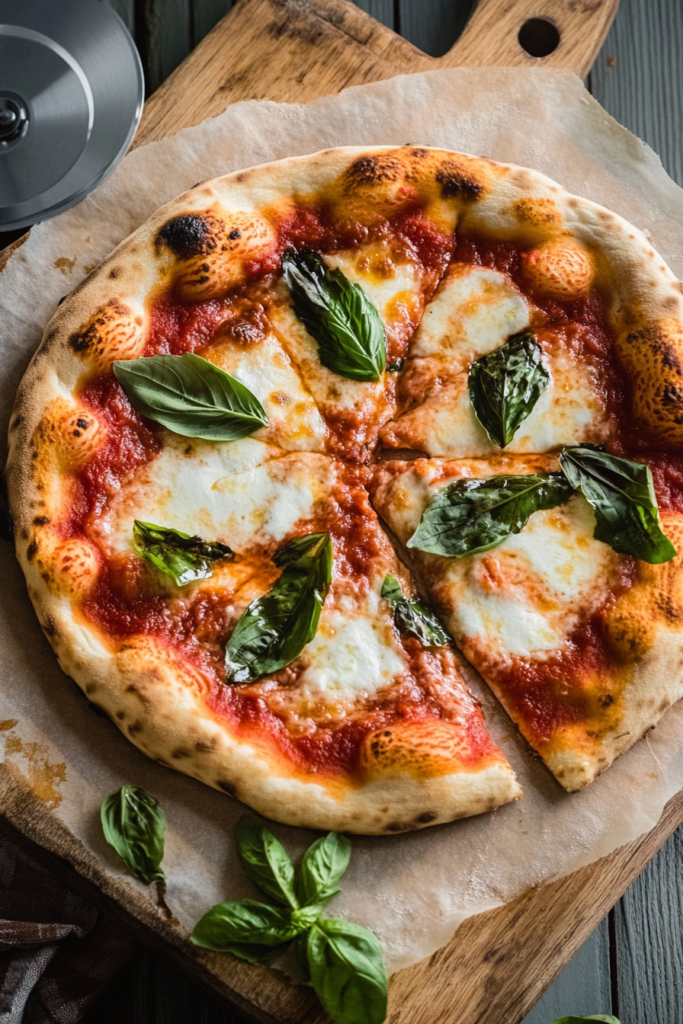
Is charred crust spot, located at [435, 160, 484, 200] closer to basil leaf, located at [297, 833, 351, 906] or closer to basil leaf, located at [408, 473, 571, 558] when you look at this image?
basil leaf, located at [408, 473, 571, 558]

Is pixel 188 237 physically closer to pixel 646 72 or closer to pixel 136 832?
pixel 136 832

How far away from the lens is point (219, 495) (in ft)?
9.60

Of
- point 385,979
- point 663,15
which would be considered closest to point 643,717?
point 385,979

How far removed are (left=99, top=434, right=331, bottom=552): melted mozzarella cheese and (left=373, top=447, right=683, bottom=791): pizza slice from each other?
1.29 ft

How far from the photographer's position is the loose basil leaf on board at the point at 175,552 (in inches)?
110

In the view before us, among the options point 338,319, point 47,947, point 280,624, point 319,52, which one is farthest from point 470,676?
point 319,52

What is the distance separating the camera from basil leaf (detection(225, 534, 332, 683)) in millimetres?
2725

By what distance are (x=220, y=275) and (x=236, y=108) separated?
0.71 metres

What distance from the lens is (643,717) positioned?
2.77m

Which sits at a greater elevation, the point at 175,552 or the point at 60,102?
the point at 60,102

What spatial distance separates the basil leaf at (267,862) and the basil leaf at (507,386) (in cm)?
136

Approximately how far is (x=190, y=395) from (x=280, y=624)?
739mm

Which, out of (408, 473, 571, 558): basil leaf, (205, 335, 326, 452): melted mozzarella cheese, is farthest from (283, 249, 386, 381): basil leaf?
(408, 473, 571, 558): basil leaf

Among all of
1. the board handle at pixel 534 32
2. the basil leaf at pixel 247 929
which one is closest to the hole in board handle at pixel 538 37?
the board handle at pixel 534 32
